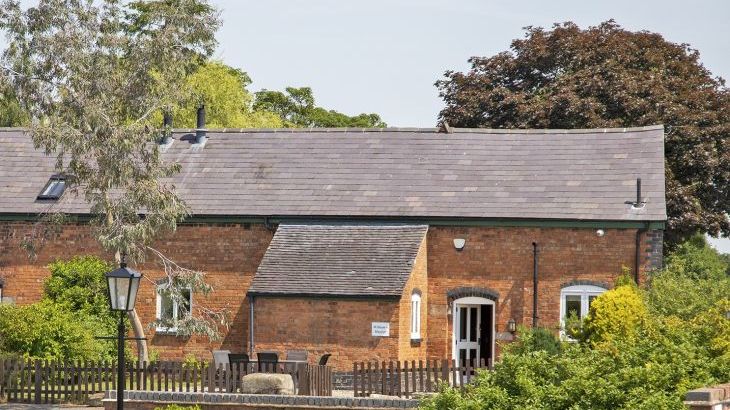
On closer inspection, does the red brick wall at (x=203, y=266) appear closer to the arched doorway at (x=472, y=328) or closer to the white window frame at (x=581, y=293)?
the arched doorway at (x=472, y=328)

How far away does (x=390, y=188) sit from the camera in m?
36.2

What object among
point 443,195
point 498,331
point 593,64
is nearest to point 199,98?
point 443,195

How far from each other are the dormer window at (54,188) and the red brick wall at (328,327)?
6.43 meters

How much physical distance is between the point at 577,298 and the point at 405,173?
5.31 metres

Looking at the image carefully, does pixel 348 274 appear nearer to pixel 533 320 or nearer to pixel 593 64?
pixel 533 320

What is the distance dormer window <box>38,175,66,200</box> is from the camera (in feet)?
121

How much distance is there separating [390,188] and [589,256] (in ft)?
16.7

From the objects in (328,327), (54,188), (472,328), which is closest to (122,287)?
(328,327)

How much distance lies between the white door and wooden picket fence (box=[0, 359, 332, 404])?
731cm

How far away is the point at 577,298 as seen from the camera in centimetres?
3456

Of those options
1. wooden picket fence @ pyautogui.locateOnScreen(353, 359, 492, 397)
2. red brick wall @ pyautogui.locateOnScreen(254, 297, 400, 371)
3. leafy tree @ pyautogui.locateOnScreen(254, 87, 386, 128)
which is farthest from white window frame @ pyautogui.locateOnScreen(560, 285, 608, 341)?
leafy tree @ pyautogui.locateOnScreen(254, 87, 386, 128)

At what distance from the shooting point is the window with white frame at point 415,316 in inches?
1347

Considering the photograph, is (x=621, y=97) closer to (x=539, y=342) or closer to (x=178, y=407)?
(x=539, y=342)

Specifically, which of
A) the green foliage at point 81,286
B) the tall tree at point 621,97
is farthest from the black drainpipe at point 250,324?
the tall tree at point 621,97
